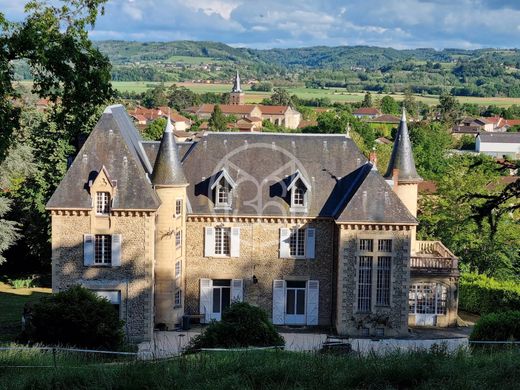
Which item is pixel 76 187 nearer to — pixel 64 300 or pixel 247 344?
pixel 64 300

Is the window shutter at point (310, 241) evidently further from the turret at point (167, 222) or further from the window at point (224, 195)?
the turret at point (167, 222)

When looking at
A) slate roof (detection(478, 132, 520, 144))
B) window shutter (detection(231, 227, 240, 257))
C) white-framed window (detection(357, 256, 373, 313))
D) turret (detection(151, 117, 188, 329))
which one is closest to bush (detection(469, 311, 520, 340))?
white-framed window (detection(357, 256, 373, 313))

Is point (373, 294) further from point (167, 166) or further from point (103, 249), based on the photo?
point (103, 249)

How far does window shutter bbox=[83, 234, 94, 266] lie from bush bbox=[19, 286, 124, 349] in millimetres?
5443

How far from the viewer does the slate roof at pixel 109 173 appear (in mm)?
31250

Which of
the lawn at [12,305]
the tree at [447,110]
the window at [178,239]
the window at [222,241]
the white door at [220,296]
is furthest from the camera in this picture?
the tree at [447,110]

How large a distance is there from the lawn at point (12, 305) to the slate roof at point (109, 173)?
5.85 m

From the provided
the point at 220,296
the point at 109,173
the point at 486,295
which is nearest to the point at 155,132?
the point at 220,296

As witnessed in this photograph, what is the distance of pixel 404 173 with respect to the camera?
38.0 meters

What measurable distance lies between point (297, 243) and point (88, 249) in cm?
967

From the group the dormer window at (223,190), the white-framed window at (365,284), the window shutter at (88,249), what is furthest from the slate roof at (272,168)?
the window shutter at (88,249)

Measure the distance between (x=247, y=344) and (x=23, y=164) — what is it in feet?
90.6

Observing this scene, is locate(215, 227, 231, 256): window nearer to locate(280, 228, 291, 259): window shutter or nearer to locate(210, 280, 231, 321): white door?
locate(210, 280, 231, 321): white door

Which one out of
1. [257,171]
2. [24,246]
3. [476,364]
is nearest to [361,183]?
[257,171]
